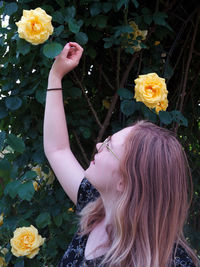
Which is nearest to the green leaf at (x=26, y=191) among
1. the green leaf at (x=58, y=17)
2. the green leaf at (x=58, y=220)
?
the green leaf at (x=58, y=220)

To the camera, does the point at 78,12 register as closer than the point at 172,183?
No

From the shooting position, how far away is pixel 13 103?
1.52 metres

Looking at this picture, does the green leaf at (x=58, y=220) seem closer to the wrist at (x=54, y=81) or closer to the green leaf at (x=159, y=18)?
the wrist at (x=54, y=81)

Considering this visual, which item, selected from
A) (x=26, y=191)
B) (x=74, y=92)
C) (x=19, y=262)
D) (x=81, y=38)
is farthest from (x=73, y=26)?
(x=19, y=262)

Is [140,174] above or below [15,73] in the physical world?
below

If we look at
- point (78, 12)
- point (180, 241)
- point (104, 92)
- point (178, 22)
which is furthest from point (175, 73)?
point (180, 241)

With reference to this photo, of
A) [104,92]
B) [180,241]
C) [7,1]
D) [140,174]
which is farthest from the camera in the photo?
[104,92]

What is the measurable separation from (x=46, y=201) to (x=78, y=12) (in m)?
0.77

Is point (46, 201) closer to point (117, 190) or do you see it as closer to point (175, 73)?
point (117, 190)

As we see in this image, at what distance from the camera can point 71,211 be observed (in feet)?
5.53

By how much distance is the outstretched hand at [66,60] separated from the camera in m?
1.35

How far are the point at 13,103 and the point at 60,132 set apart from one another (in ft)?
0.77

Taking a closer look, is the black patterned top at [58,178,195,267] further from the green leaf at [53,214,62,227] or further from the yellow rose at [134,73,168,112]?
the yellow rose at [134,73,168,112]

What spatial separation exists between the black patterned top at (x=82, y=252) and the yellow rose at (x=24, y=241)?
0.19m
